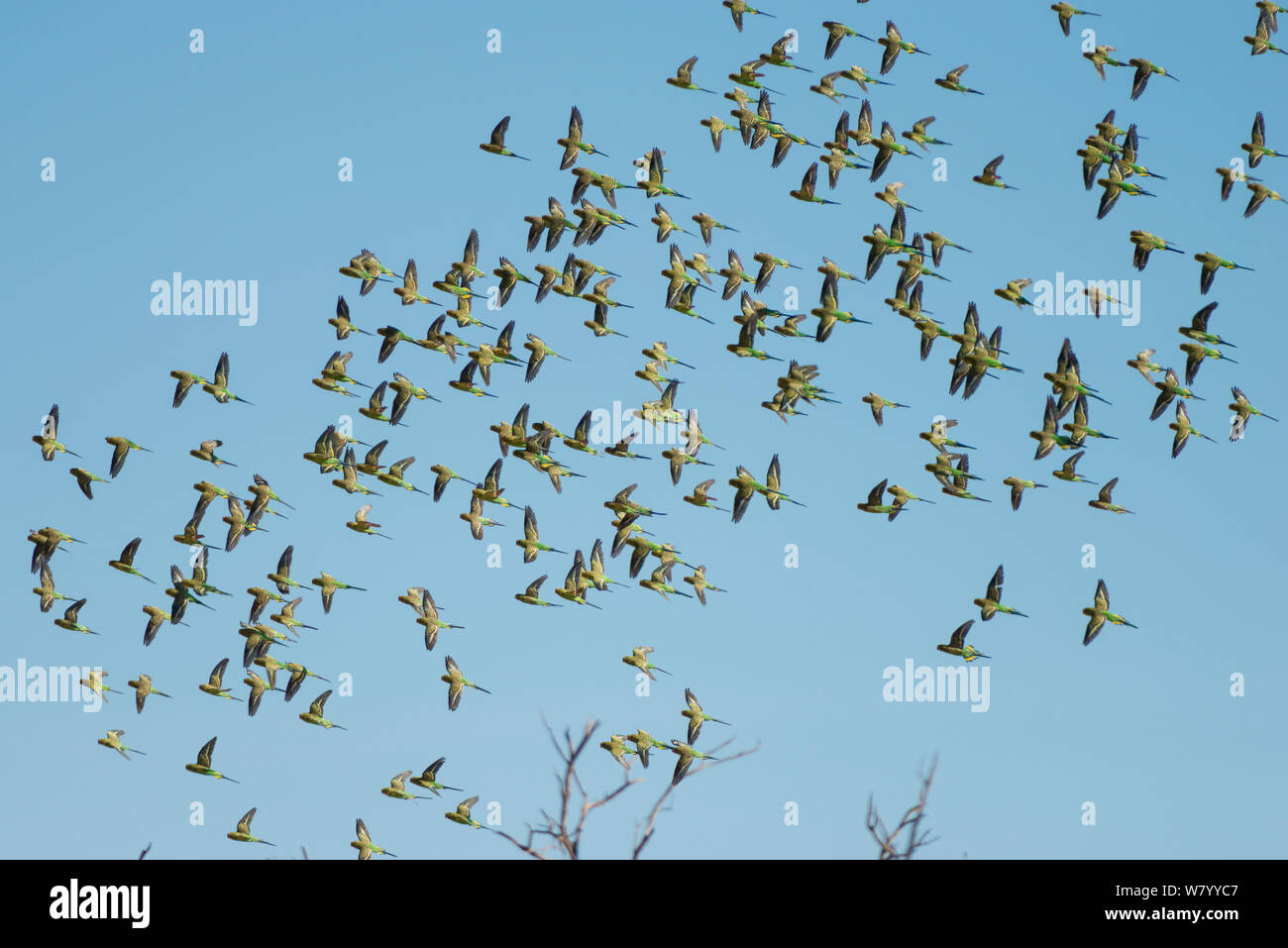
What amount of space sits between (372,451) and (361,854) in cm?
1230

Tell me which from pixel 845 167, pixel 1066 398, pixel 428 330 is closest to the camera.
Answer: pixel 1066 398

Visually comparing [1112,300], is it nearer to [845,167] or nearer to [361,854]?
[845,167]

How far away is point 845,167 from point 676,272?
17.7 ft

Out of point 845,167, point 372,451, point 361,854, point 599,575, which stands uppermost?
point 845,167

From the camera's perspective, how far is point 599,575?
196ft

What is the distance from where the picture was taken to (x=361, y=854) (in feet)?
185

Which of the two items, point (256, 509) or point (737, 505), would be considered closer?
point (737, 505)
